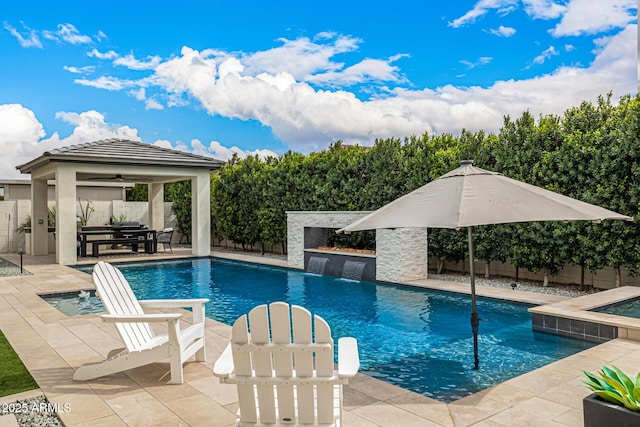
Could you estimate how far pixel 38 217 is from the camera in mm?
18875

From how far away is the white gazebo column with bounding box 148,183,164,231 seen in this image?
2225cm

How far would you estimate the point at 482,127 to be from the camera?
39.7ft

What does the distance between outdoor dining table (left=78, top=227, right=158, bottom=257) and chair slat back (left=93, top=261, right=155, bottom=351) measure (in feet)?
43.7

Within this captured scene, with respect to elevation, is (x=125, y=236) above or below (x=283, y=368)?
above

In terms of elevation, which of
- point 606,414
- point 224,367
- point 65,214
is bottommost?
point 606,414

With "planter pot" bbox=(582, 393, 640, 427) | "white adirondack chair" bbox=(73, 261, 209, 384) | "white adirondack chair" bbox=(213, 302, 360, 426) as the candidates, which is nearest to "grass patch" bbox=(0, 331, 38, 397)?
"white adirondack chair" bbox=(73, 261, 209, 384)

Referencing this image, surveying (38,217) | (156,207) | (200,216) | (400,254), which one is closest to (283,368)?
(400,254)

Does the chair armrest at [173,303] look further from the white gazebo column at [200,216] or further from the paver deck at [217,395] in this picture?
the white gazebo column at [200,216]

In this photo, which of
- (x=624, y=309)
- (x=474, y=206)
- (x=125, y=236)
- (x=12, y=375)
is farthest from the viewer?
(x=125, y=236)

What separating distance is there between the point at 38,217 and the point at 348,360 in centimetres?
1917

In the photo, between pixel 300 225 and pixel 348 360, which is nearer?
pixel 348 360

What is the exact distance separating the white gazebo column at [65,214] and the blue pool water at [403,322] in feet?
9.96

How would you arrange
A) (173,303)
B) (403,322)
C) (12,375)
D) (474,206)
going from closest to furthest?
1. (474,206)
2. (12,375)
3. (173,303)
4. (403,322)

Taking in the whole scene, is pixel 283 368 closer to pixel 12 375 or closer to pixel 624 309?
pixel 12 375
